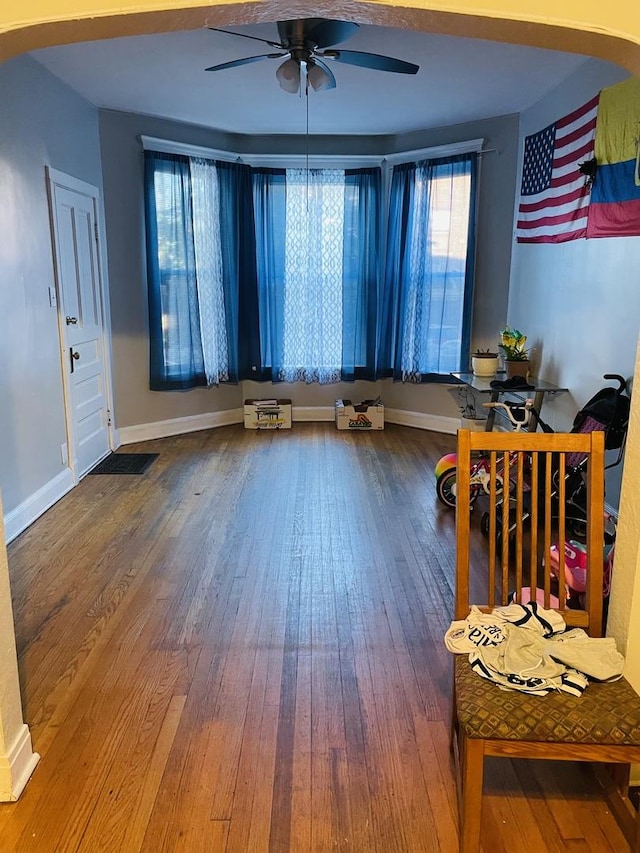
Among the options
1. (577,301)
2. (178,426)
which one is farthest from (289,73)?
(178,426)

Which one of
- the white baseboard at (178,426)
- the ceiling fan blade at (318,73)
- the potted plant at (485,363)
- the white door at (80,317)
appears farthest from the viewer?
the white baseboard at (178,426)

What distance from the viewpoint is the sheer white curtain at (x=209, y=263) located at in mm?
5570

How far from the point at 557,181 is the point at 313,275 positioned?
240cm

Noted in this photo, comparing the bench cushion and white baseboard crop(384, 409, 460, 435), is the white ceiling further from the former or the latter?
the bench cushion

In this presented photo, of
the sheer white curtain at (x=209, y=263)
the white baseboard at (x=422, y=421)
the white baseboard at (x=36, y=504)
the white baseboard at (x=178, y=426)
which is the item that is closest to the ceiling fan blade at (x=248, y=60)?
the sheer white curtain at (x=209, y=263)

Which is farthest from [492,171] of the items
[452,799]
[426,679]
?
[452,799]

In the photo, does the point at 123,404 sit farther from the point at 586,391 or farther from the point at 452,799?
the point at 452,799

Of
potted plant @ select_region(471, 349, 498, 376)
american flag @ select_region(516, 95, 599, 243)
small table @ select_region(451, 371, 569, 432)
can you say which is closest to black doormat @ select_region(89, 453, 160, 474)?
small table @ select_region(451, 371, 569, 432)

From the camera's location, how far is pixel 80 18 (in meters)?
1.38

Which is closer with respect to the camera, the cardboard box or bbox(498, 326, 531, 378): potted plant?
bbox(498, 326, 531, 378): potted plant

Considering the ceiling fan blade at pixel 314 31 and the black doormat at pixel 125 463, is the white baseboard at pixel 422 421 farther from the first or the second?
the ceiling fan blade at pixel 314 31

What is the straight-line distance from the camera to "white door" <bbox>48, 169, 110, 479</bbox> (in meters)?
4.27

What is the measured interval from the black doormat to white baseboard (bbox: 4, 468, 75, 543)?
0.42 metres

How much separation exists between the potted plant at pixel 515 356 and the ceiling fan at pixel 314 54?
74.5 inches
